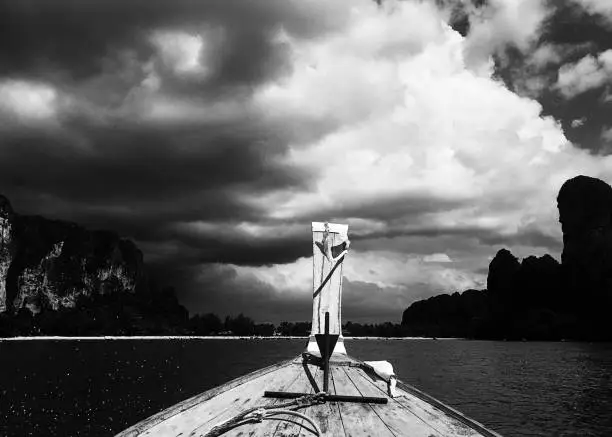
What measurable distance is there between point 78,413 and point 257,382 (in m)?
25.6

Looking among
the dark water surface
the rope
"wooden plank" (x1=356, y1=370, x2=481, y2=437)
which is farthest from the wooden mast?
the dark water surface

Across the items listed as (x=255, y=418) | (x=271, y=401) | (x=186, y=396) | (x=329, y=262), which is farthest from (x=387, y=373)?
(x=186, y=396)

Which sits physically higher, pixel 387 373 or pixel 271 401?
pixel 387 373

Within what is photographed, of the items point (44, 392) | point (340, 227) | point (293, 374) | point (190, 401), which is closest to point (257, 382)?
point (293, 374)

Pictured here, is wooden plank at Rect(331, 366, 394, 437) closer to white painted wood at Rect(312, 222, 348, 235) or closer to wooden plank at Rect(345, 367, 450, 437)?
wooden plank at Rect(345, 367, 450, 437)

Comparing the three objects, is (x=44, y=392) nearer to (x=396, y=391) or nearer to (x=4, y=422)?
(x=4, y=422)

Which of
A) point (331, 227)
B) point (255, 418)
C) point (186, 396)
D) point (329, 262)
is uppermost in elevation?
point (331, 227)

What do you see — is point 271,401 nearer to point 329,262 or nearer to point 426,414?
point 426,414

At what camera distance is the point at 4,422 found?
27.6 metres

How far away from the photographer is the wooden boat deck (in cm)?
641

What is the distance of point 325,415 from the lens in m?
7.03

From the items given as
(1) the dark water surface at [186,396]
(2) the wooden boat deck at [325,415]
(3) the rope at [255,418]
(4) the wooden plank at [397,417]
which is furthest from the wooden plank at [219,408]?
(1) the dark water surface at [186,396]

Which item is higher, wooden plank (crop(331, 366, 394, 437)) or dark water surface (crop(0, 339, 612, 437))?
wooden plank (crop(331, 366, 394, 437))

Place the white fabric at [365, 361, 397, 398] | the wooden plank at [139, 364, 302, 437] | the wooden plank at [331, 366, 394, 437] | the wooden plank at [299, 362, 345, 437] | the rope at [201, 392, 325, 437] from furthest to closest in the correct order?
the white fabric at [365, 361, 397, 398] < the wooden plank at [139, 364, 302, 437] < the wooden plank at [331, 366, 394, 437] < the wooden plank at [299, 362, 345, 437] < the rope at [201, 392, 325, 437]
